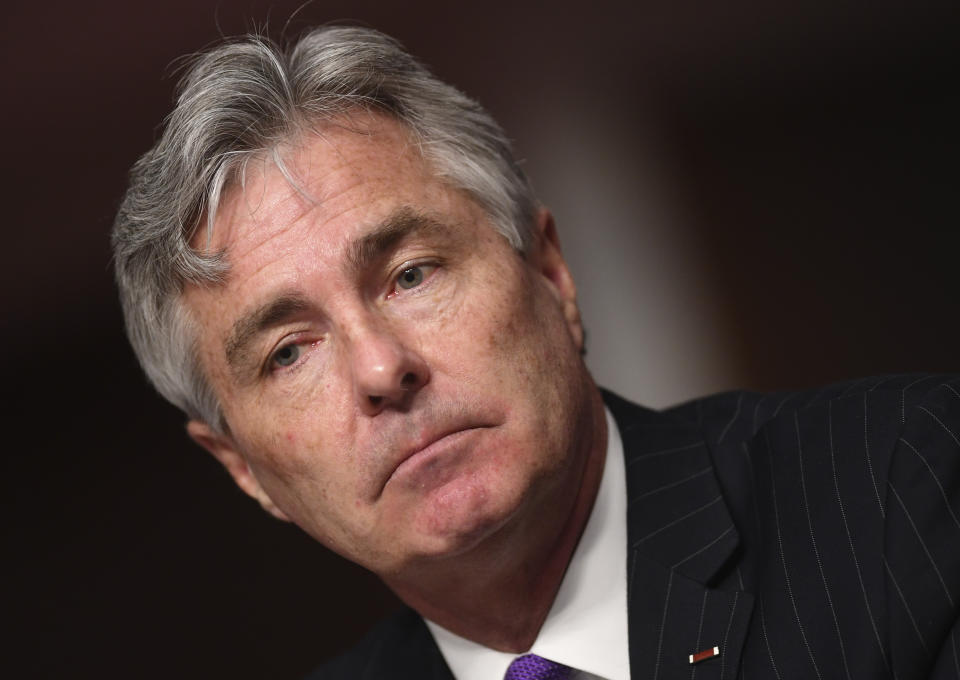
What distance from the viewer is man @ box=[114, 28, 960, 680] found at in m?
1.79

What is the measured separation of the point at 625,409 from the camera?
2.32 m

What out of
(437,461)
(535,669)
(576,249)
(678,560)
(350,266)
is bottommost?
(576,249)

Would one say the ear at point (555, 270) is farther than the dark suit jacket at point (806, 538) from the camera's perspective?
Yes

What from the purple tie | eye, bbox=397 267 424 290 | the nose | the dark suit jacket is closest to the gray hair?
eye, bbox=397 267 424 290

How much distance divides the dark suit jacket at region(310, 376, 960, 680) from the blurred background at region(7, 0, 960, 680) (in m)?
1.64

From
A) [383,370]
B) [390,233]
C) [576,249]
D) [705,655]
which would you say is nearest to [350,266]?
[390,233]

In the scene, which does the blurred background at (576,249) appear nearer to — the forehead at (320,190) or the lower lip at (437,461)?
the forehead at (320,190)

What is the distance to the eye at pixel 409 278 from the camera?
1954 millimetres

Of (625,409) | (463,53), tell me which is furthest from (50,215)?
(625,409)

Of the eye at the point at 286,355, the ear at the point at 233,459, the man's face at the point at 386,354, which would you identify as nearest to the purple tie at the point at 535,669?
the man's face at the point at 386,354

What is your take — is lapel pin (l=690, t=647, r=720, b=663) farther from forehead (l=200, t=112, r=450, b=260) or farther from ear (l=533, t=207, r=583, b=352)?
forehead (l=200, t=112, r=450, b=260)

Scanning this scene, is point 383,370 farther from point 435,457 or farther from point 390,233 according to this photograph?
point 390,233

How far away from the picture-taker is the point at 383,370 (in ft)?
5.87

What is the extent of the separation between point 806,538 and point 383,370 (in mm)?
742
